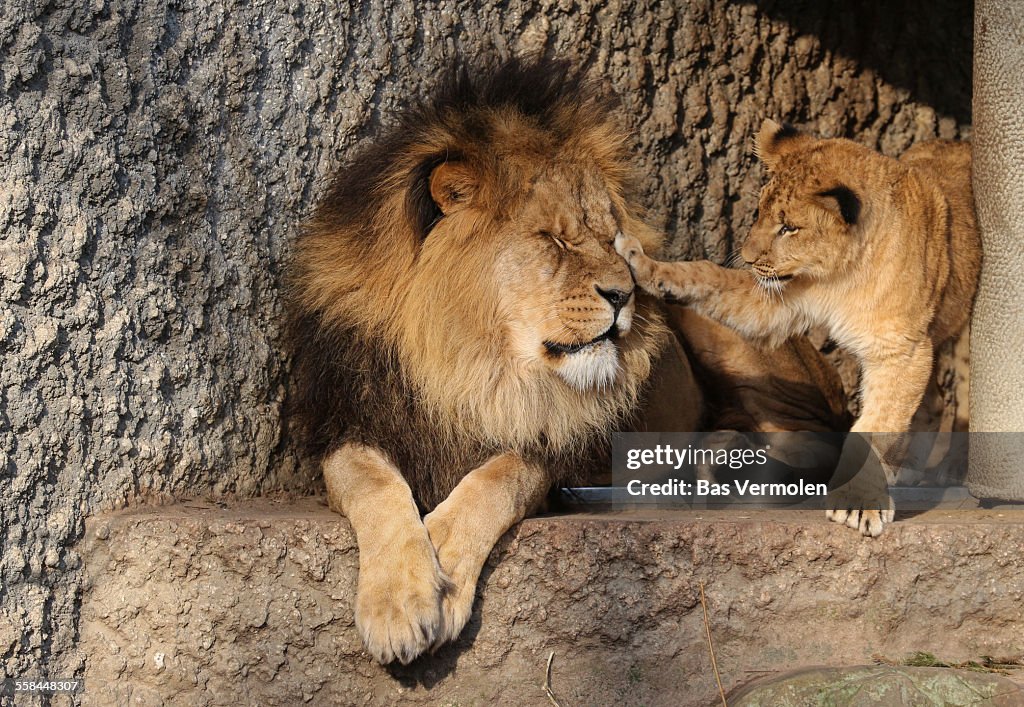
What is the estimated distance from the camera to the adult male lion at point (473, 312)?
2.94 meters

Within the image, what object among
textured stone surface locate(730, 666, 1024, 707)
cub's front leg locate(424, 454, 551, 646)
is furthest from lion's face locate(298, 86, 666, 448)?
Answer: textured stone surface locate(730, 666, 1024, 707)

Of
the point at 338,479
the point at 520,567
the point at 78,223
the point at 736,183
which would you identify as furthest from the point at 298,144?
the point at 736,183

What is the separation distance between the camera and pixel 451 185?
3010 millimetres

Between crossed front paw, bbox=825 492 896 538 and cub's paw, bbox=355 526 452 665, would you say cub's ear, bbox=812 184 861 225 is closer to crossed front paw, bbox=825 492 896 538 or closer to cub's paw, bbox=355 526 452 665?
crossed front paw, bbox=825 492 896 538

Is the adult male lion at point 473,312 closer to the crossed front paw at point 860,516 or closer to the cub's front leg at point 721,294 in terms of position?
the cub's front leg at point 721,294

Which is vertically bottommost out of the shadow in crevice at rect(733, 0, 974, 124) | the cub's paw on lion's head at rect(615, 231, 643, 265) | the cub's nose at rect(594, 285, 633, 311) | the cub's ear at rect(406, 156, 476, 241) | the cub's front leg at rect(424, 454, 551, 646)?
the cub's front leg at rect(424, 454, 551, 646)

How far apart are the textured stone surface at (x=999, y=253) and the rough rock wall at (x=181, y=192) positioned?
1.17 m

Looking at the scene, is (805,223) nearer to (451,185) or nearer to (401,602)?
(451,185)

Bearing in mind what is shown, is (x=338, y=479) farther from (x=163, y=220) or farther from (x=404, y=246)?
(x=163, y=220)

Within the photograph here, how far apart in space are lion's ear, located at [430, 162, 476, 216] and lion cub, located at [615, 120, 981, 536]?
54cm

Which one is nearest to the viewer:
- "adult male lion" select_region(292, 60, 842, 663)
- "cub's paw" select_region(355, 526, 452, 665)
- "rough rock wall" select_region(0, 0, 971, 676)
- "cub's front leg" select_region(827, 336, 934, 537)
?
"cub's paw" select_region(355, 526, 452, 665)

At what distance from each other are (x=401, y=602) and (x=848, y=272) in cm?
169

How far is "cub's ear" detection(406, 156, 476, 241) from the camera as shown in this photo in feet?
9.84

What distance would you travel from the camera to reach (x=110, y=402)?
9.79 feet
